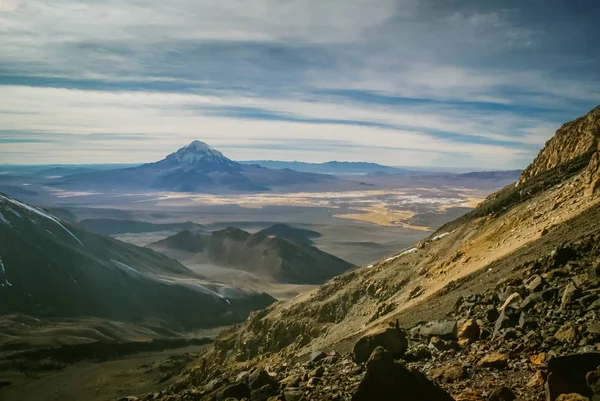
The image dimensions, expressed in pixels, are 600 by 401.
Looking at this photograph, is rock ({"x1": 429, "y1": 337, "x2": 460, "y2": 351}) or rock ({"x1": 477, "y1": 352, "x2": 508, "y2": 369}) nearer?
rock ({"x1": 477, "y1": 352, "x2": 508, "y2": 369})

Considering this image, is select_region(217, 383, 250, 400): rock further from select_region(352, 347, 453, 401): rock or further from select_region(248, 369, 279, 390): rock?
select_region(352, 347, 453, 401): rock

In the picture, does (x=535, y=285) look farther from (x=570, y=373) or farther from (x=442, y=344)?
(x=570, y=373)

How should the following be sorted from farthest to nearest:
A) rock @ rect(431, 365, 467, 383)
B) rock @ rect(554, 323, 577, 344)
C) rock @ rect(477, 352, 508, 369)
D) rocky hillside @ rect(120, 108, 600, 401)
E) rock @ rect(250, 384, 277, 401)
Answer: rock @ rect(250, 384, 277, 401)
rock @ rect(431, 365, 467, 383)
rock @ rect(477, 352, 508, 369)
rock @ rect(554, 323, 577, 344)
rocky hillside @ rect(120, 108, 600, 401)

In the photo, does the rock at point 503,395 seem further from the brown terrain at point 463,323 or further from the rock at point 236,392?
the rock at point 236,392

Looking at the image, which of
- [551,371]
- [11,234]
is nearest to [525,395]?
[551,371]

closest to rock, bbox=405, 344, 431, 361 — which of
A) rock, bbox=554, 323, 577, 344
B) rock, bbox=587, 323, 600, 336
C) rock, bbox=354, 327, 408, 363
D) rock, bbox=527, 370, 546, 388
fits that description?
rock, bbox=354, 327, 408, 363

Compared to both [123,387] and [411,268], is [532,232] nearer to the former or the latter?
[411,268]
